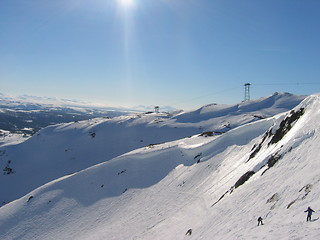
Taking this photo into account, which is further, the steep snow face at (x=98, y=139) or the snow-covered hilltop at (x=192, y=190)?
the steep snow face at (x=98, y=139)

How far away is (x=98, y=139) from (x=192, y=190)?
5943 centimetres

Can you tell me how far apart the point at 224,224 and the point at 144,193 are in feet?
60.1

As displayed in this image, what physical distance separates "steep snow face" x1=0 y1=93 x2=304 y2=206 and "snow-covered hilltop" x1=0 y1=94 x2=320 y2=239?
3.07ft

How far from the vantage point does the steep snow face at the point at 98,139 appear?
209 ft

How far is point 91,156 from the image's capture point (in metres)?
68.4

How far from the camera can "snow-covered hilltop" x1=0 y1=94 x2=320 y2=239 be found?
387 inches

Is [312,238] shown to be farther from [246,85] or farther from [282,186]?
[246,85]

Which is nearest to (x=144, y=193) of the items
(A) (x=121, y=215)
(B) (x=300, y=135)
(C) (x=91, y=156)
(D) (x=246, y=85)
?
(A) (x=121, y=215)

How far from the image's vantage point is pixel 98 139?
76312 millimetres

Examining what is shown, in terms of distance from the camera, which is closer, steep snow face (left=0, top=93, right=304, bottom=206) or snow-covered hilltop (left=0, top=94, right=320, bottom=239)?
snow-covered hilltop (left=0, top=94, right=320, bottom=239)

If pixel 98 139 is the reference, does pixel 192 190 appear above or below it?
above

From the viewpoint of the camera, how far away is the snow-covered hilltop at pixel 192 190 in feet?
32.2

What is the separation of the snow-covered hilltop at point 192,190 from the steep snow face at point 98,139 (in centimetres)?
93

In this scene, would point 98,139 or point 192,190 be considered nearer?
point 192,190
